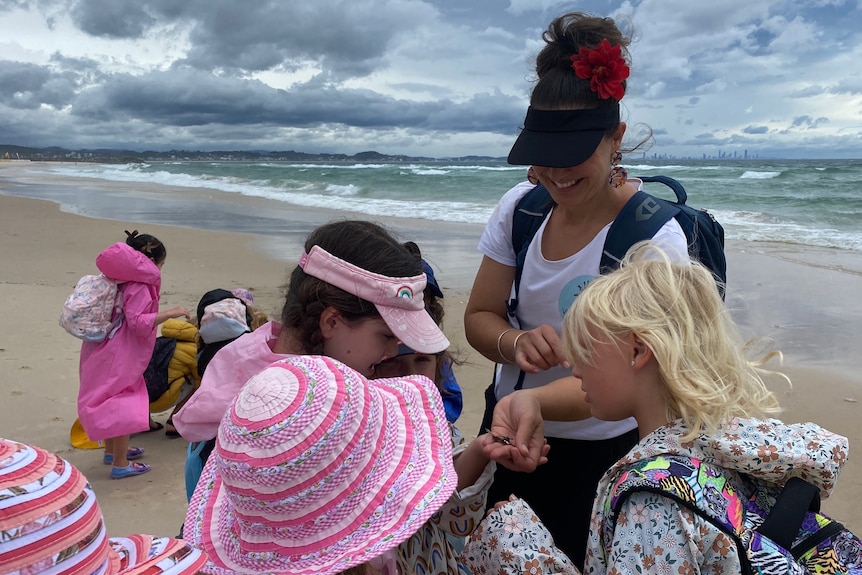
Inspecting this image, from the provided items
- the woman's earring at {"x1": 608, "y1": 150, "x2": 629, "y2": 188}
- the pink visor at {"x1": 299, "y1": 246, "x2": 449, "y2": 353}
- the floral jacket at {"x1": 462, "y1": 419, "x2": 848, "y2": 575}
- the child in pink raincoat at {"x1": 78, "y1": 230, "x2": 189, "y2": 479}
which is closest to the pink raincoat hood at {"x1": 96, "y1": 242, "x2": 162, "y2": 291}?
the child in pink raincoat at {"x1": 78, "y1": 230, "x2": 189, "y2": 479}

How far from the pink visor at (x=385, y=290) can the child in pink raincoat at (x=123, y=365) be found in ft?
8.41

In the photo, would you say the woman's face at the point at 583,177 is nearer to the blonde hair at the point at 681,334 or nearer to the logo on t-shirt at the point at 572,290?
the logo on t-shirt at the point at 572,290

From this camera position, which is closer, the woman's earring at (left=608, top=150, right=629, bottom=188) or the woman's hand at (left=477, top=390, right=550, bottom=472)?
the woman's hand at (left=477, top=390, right=550, bottom=472)

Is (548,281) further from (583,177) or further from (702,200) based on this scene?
(702,200)

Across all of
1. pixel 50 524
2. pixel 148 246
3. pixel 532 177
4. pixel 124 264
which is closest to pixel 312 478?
pixel 50 524

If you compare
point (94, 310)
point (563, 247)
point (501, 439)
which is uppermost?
point (563, 247)

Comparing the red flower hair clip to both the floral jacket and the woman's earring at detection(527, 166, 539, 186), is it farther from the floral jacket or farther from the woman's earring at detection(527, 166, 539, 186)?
the floral jacket

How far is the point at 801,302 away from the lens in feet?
25.2

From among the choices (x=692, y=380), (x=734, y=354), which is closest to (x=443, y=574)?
→ (x=692, y=380)

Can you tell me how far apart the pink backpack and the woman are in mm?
A: 2793

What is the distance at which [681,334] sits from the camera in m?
1.52

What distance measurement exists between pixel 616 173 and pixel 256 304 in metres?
6.38

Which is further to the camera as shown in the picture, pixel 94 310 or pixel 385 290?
pixel 94 310

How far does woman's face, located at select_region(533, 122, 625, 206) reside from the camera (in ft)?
6.53
